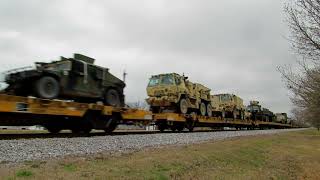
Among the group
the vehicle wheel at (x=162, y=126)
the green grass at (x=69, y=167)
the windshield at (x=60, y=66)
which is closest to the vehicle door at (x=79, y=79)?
the windshield at (x=60, y=66)

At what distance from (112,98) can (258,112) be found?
33.7 metres

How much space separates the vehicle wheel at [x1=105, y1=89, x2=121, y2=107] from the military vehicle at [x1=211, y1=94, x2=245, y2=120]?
585 inches

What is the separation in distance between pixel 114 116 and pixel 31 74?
4478 mm

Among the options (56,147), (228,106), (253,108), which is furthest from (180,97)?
(253,108)

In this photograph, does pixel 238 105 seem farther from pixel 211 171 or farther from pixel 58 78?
pixel 211 171

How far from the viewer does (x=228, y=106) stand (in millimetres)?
36219

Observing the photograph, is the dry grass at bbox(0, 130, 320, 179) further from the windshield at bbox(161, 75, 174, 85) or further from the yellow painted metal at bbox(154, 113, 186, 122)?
the windshield at bbox(161, 75, 174, 85)

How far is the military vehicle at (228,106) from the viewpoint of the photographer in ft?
110

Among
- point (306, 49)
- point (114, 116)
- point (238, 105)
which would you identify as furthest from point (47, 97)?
point (238, 105)

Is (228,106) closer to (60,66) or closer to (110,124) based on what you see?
(110,124)

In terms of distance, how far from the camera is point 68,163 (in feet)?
27.3

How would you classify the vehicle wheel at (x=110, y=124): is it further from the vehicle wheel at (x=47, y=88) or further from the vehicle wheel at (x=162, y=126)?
the vehicle wheel at (x=162, y=126)

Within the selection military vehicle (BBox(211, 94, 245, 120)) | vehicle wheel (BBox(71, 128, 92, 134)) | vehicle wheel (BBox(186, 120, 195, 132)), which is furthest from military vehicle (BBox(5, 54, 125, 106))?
military vehicle (BBox(211, 94, 245, 120))

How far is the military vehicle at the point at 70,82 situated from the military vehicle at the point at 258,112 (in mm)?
29715
